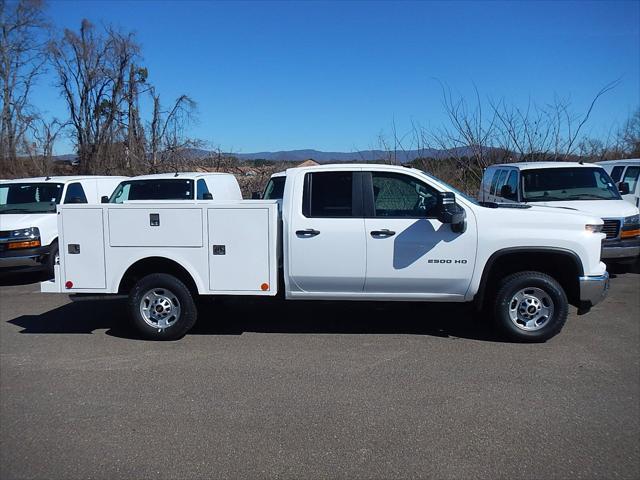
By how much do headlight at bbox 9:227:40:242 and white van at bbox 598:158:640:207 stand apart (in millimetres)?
10988

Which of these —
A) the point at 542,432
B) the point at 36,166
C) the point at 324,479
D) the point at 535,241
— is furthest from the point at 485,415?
the point at 36,166

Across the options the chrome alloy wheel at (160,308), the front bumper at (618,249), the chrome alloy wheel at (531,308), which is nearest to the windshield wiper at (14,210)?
the chrome alloy wheel at (160,308)

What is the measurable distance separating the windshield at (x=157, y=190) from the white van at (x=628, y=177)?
833cm

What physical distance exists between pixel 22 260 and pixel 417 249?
7334mm

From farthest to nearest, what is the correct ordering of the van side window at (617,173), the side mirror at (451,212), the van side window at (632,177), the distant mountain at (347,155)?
the distant mountain at (347,155), the van side window at (617,173), the van side window at (632,177), the side mirror at (451,212)

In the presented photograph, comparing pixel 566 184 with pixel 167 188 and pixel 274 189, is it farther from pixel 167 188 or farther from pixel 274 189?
pixel 167 188

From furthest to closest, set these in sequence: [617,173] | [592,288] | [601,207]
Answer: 1. [617,173]
2. [601,207]
3. [592,288]

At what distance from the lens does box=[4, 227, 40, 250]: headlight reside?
10.1 meters

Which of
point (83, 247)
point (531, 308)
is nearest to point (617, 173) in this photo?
point (531, 308)

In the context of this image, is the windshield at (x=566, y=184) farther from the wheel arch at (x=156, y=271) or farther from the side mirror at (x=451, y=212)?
the wheel arch at (x=156, y=271)

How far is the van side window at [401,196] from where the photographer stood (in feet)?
21.3

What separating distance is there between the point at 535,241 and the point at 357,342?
2.28m

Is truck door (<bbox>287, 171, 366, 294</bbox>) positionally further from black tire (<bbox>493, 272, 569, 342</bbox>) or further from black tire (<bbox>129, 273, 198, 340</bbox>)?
black tire (<bbox>493, 272, 569, 342</bbox>)

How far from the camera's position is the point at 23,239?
10172 mm
